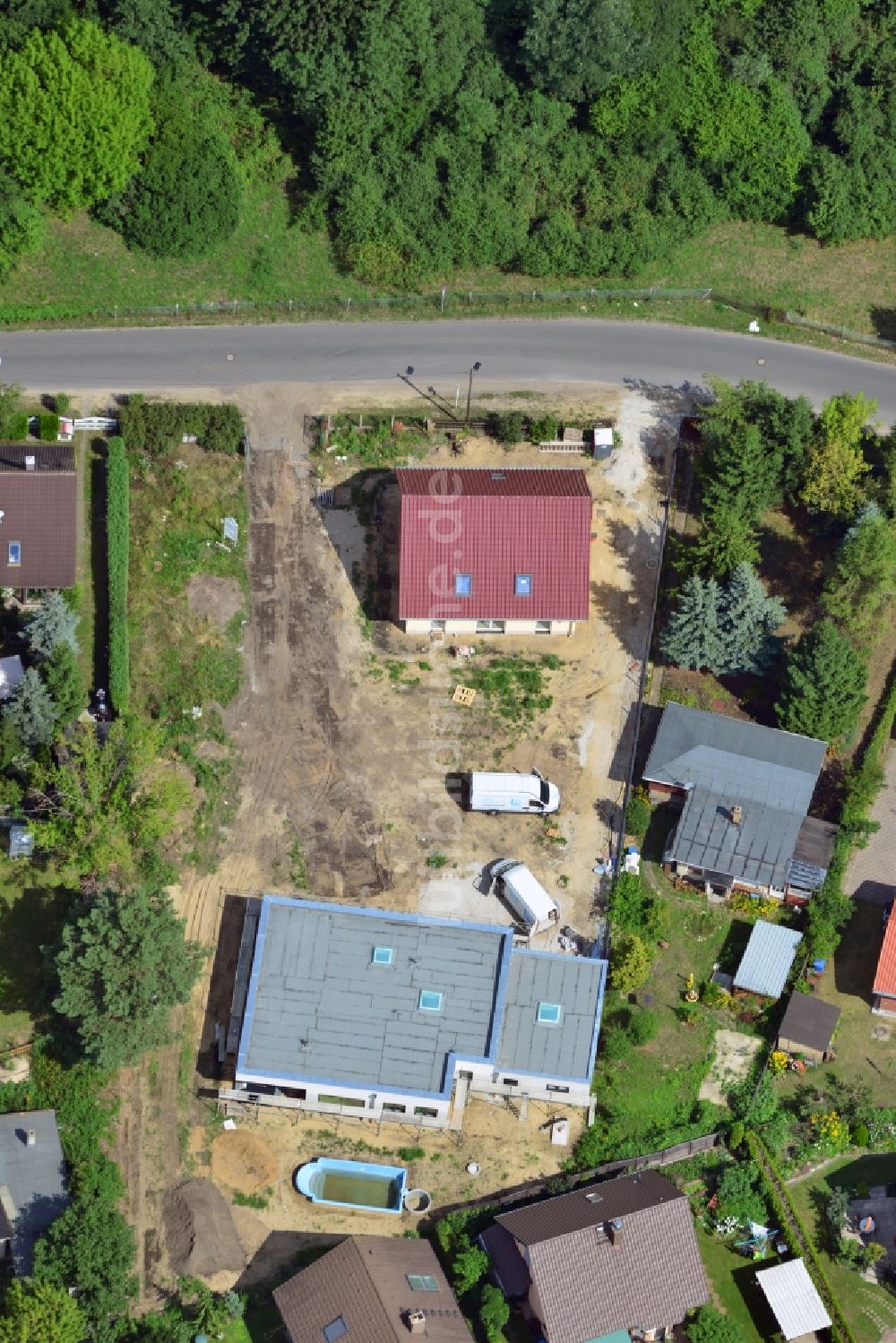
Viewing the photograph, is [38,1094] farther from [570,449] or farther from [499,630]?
[570,449]

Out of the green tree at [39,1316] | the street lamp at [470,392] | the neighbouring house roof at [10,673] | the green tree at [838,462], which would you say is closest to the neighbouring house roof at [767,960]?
the green tree at [838,462]

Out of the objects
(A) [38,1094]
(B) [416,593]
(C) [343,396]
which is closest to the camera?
(A) [38,1094]

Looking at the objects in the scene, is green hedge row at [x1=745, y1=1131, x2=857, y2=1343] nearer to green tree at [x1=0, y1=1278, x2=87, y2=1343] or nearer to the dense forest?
green tree at [x1=0, y1=1278, x2=87, y2=1343]

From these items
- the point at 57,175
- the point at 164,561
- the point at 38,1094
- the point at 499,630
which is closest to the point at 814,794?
the point at 499,630

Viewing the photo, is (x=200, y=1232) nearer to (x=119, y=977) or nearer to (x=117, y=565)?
(x=119, y=977)

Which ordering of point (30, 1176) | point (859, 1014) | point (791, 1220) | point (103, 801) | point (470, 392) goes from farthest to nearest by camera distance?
point (470, 392) < point (859, 1014) < point (103, 801) < point (791, 1220) < point (30, 1176)

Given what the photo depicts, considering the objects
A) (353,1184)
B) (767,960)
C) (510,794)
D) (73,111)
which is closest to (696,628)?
(510,794)
